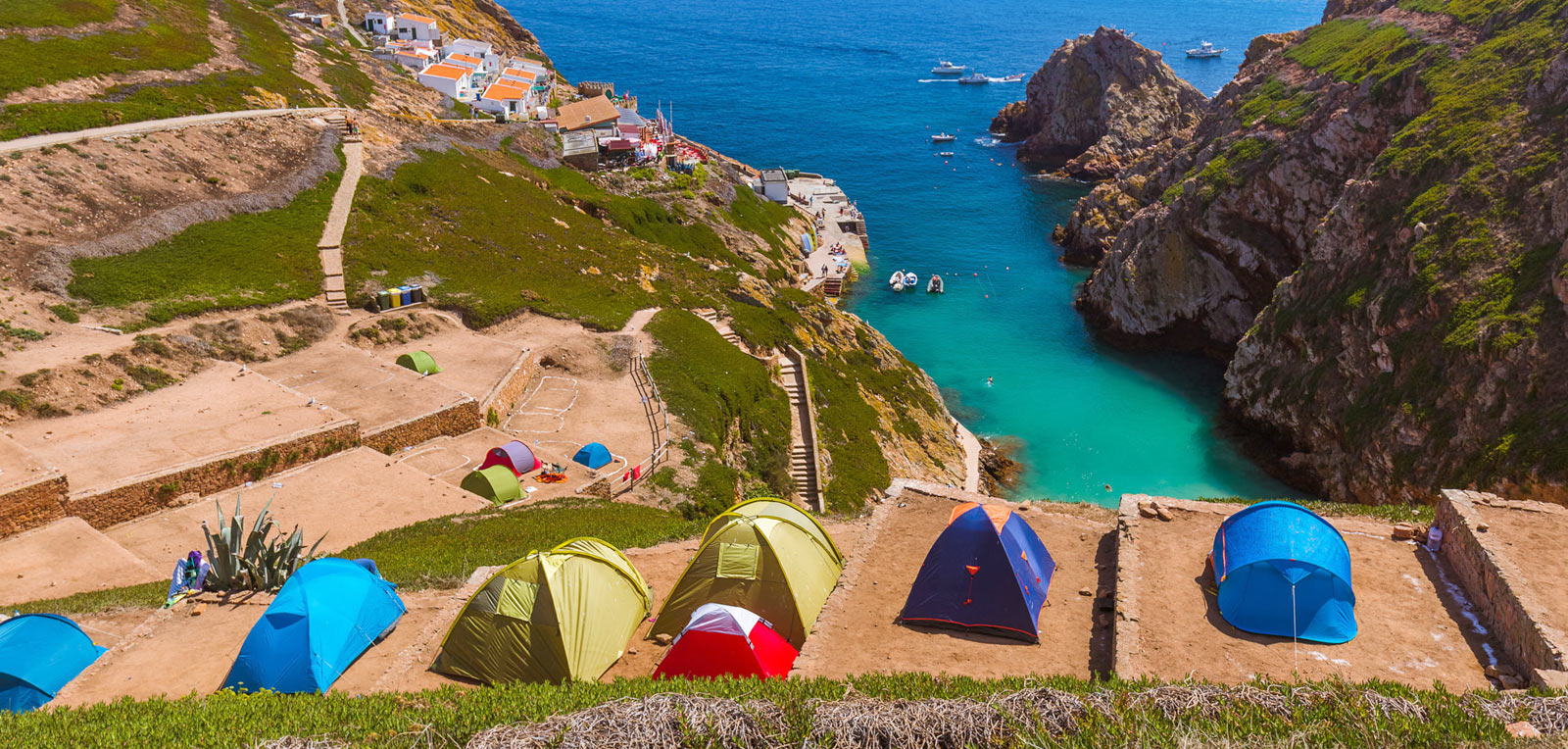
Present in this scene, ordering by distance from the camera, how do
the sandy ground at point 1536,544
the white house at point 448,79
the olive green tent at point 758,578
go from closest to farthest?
the sandy ground at point 1536,544, the olive green tent at point 758,578, the white house at point 448,79

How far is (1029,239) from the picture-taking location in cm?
11000

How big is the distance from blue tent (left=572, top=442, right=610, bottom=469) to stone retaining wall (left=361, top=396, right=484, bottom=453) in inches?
184

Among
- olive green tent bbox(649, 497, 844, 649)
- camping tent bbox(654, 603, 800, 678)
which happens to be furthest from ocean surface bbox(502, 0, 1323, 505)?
camping tent bbox(654, 603, 800, 678)

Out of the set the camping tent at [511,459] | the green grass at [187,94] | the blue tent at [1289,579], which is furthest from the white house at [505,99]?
the blue tent at [1289,579]

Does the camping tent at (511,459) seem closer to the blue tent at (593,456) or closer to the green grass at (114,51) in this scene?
the blue tent at (593,456)

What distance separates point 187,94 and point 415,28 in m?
63.0

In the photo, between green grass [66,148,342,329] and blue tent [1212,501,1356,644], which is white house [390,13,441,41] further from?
blue tent [1212,501,1356,644]

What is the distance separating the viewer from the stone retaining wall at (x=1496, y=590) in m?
16.0

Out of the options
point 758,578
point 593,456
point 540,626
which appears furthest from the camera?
point 593,456

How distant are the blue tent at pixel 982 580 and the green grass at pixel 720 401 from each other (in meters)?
15.6

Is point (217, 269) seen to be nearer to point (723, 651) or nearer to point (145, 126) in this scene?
point (145, 126)

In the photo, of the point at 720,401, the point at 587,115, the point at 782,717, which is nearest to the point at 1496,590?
the point at 782,717

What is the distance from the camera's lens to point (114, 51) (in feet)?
207

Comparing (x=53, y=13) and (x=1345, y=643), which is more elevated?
(x=53, y=13)
